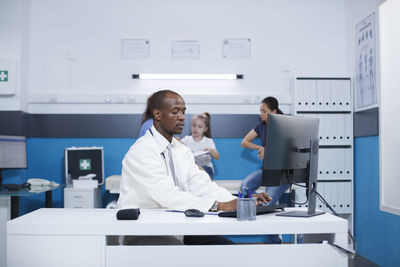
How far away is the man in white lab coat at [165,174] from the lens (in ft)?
5.41

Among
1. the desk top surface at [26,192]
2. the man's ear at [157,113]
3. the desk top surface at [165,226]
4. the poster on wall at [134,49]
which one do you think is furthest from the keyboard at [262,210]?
the poster on wall at [134,49]

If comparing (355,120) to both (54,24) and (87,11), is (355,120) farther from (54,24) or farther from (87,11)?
(54,24)

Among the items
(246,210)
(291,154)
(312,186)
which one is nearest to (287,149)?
(291,154)

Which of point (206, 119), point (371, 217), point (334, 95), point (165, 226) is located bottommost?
point (371, 217)

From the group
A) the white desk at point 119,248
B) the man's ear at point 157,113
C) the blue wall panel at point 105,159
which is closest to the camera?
the white desk at point 119,248

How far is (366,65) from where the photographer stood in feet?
12.3

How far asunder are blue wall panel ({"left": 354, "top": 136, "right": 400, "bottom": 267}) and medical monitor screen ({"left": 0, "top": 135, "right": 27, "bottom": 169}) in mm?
3296

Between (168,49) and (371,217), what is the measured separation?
2.69 m

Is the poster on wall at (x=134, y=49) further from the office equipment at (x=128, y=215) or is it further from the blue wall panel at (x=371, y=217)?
the office equipment at (x=128, y=215)

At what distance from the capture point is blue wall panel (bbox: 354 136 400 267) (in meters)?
3.17

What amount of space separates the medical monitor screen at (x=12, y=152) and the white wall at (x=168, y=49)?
2.07 ft

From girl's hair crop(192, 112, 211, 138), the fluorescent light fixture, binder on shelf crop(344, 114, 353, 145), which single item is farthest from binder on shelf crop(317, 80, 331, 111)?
girl's hair crop(192, 112, 211, 138)

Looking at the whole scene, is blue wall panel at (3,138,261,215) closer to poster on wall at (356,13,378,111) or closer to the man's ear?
poster on wall at (356,13,378,111)

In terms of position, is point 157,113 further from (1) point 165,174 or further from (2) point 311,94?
(2) point 311,94
